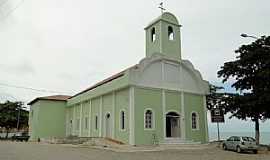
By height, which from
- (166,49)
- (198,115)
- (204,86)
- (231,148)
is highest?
(166,49)

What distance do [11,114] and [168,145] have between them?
39.2m

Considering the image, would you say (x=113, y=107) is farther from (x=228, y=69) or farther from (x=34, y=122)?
(x=34, y=122)

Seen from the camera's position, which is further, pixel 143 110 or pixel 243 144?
pixel 143 110

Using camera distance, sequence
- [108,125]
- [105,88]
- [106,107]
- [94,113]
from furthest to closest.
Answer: [94,113] < [106,107] < [105,88] < [108,125]

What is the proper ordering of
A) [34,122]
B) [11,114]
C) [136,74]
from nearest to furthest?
[136,74]
[34,122]
[11,114]

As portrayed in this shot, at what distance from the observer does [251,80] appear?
25.5m

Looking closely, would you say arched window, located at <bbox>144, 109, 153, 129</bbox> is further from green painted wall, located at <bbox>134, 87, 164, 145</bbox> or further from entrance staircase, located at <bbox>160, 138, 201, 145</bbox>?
entrance staircase, located at <bbox>160, 138, 201, 145</bbox>

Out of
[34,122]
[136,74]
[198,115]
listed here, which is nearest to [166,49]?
[136,74]

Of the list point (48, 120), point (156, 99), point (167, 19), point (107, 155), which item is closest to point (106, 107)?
point (156, 99)

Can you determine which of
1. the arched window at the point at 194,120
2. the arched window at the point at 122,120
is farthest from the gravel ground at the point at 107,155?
the arched window at the point at 194,120

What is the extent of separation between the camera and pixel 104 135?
29047 millimetres

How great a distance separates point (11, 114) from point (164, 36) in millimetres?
37805

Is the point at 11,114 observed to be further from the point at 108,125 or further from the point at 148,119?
the point at 148,119

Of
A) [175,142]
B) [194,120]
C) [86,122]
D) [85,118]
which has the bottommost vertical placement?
[175,142]
